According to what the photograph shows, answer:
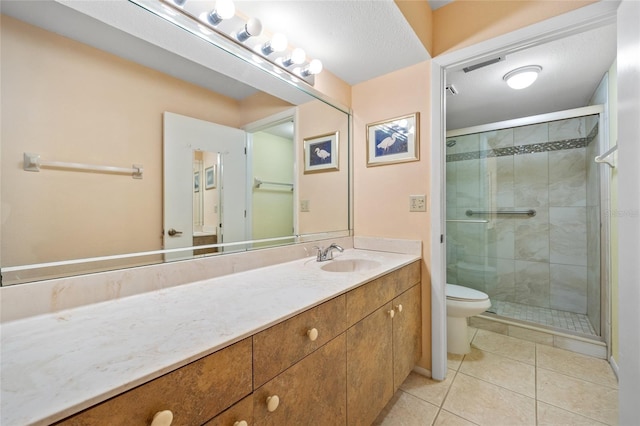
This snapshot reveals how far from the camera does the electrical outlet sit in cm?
160

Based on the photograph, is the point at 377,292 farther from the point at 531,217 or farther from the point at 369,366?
the point at 531,217

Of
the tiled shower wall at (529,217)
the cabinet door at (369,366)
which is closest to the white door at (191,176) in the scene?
the cabinet door at (369,366)

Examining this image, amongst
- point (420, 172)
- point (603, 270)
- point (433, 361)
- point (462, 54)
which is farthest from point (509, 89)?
point (433, 361)

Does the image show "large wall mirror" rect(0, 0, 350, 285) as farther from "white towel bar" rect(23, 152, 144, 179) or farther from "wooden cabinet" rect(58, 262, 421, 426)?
"wooden cabinet" rect(58, 262, 421, 426)

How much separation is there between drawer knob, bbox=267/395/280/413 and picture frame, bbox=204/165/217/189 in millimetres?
877

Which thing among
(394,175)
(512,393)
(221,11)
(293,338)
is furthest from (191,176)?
(512,393)

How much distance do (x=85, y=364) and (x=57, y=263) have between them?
0.48 meters

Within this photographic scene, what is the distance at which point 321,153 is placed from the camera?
176 cm

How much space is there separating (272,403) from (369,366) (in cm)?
56

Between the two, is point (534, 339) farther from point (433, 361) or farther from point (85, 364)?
point (85, 364)

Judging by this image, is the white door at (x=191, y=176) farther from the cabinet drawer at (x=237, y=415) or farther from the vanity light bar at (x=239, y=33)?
the cabinet drawer at (x=237, y=415)

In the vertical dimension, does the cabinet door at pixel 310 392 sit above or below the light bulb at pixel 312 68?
below

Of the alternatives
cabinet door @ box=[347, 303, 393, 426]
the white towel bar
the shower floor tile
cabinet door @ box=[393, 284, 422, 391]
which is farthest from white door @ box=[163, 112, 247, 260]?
the shower floor tile

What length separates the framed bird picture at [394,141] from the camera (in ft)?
5.34
